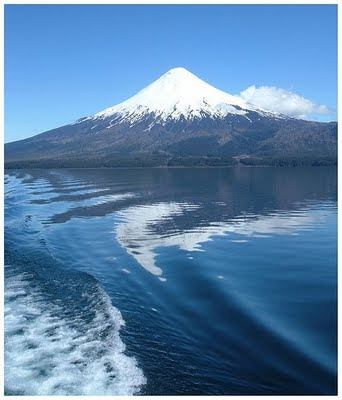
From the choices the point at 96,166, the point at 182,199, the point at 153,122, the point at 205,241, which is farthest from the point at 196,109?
the point at 205,241

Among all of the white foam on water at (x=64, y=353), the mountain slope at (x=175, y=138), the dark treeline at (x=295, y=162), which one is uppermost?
the mountain slope at (x=175, y=138)

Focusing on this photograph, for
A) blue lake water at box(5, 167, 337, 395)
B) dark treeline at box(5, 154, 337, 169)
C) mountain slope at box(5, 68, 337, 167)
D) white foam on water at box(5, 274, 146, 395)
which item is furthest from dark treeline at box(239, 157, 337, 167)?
white foam on water at box(5, 274, 146, 395)

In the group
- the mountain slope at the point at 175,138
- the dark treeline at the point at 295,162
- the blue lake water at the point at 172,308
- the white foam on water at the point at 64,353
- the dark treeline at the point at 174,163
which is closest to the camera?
the white foam on water at the point at 64,353

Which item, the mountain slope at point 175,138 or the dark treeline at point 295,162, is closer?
the dark treeline at point 295,162

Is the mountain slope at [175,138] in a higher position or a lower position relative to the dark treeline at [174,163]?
higher

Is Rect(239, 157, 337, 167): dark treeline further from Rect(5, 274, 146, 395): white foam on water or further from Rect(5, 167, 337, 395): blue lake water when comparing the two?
Rect(5, 274, 146, 395): white foam on water

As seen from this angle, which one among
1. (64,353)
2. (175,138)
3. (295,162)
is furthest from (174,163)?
(64,353)

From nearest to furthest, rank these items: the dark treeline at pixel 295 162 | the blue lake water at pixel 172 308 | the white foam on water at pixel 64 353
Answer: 1. the white foam on water at pixel 64 353
2. the blue lake water at pixel 172 308
3. the dark treeline at pixel 295 162

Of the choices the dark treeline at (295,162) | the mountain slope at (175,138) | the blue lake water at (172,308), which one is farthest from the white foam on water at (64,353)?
the dark treeline at (295,162)

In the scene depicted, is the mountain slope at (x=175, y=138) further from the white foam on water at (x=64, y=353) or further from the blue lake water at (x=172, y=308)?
the white foam on water at (x=64, y=353)
